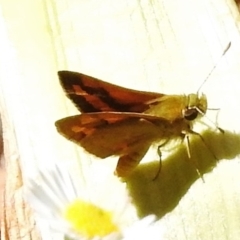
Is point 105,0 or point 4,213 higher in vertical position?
point 105,0

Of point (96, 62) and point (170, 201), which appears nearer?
point (170, 201)

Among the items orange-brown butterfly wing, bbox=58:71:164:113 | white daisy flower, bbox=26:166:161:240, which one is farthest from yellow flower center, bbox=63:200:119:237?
orange-brown butterfly wing, bbox=58:71:164:113

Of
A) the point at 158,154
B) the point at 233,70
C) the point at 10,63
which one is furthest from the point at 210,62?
the point at 10,63

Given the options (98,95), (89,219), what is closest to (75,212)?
(89,219)

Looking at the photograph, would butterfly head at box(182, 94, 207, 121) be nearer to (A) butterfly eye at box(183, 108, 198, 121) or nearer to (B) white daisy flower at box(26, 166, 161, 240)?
(A) butterfly eye at box(183, 108, 198, 121)

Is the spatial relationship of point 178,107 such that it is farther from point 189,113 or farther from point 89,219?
point 89,219

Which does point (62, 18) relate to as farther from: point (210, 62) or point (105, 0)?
point (210, 62)

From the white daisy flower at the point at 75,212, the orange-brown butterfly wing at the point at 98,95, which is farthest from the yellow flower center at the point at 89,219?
the orange-brown butterfly wing at the point at 98,95
